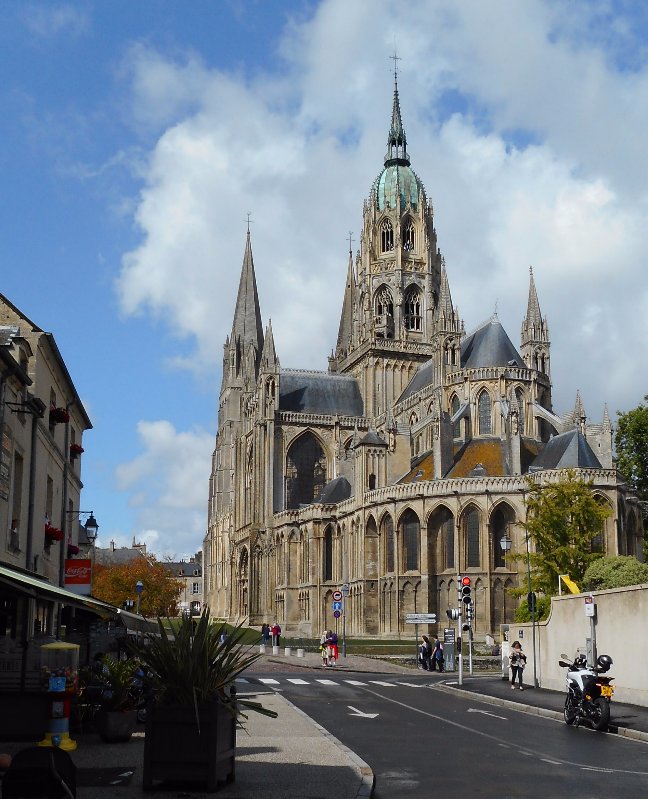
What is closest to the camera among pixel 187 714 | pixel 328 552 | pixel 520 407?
pixel 187 714

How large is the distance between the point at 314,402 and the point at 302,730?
80440 mm

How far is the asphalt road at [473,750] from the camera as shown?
1149 centimetres

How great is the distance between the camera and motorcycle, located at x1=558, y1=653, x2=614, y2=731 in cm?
1908

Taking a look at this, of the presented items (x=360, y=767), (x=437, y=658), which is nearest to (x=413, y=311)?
(x=437, y=658)

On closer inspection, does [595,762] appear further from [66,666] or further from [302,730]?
[66,666]

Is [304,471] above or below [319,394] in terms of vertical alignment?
below

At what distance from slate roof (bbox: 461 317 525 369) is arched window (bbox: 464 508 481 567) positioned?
44.7 feet

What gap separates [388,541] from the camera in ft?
236

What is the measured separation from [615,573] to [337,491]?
50.7 m

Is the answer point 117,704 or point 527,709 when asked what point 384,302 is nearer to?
point 527,709

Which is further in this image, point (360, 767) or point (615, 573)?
point (615, 573)

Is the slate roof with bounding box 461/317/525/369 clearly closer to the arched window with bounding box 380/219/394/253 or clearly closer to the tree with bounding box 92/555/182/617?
the arched window with bounding box 380/219/394/253

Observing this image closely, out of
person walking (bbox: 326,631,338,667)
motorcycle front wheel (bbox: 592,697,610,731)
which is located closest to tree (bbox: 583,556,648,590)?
person walking (bbox: 326,631,338,667)

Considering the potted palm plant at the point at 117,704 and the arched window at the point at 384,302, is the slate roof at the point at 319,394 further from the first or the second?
the potted palm plant at the point at 117,704
